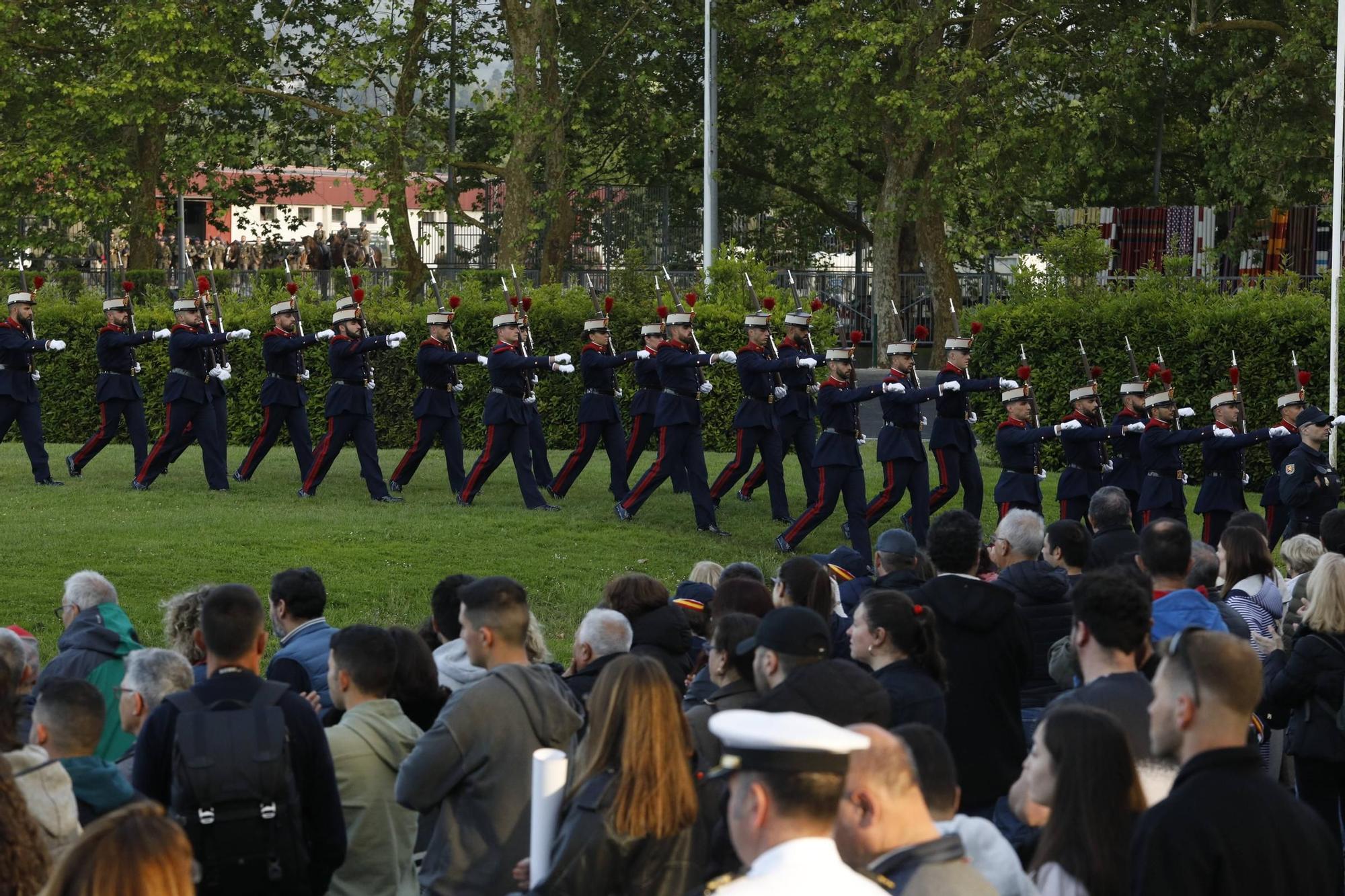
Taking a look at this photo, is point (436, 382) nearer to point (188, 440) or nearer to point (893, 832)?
point (188, 440)

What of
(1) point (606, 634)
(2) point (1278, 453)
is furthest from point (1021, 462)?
(1) point (606, 634)

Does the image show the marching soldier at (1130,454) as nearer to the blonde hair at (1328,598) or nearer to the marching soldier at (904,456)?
the marching soldier at (904,456)

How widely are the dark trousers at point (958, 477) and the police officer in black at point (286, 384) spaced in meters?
5.33

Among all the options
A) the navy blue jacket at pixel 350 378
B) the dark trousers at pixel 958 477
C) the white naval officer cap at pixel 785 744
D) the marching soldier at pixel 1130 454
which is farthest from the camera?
the navy blue jacket at pixel 350 378

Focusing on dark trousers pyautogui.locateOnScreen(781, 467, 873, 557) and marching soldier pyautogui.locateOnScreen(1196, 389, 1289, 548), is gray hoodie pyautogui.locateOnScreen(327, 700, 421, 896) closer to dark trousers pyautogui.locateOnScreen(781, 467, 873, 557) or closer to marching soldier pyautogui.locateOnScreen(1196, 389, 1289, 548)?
dark trousers pyautogui.locateOnScreen(781, 467, 873, 557)

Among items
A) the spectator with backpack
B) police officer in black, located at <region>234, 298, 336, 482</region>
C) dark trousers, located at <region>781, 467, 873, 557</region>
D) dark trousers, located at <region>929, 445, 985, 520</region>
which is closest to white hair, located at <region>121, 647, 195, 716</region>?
the spectator with backpack

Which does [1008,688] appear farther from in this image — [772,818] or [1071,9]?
[1071,9]

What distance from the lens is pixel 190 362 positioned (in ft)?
50.6

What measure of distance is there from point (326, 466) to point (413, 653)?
967 cm

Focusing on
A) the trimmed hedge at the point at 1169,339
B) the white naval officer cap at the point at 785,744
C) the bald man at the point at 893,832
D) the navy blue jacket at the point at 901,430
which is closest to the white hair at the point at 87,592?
the bald man at the point at 893,832

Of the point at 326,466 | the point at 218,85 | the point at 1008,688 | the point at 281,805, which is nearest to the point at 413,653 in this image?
the point at 281,805

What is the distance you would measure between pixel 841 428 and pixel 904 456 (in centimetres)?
56

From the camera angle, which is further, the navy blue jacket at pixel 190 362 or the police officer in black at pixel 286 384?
the police officer in black at pixel 286 384

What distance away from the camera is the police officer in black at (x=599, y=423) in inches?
592
